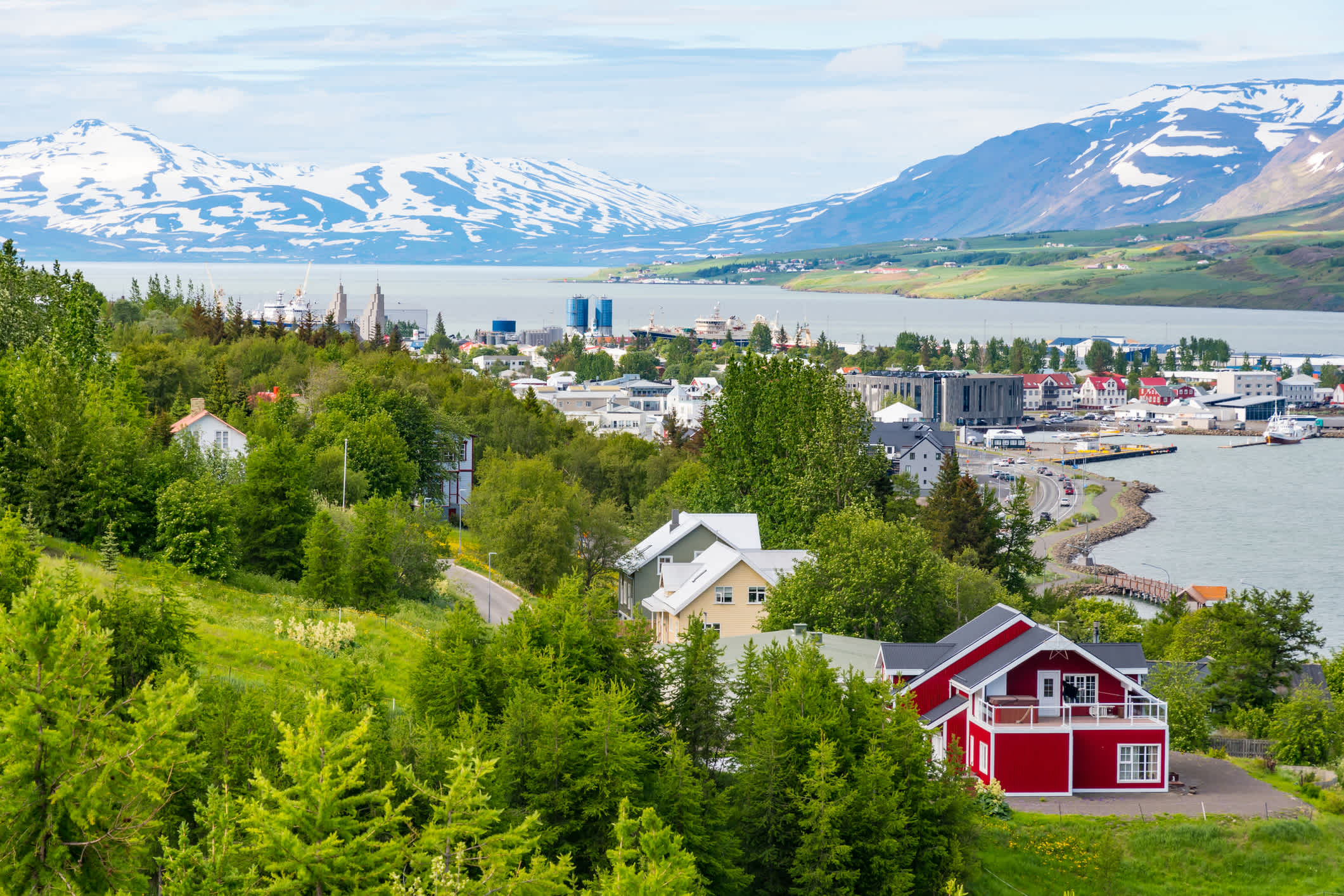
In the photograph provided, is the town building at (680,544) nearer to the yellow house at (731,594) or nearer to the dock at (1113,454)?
the yellow house at (731,594)

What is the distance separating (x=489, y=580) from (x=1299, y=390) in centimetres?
15635

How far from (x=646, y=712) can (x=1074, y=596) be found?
32.0 meters

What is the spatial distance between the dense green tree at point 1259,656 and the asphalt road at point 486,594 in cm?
1693

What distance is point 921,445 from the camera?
94.4m

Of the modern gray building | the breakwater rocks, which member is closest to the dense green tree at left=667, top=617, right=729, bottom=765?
the breakwater rocks

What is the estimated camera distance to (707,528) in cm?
4206

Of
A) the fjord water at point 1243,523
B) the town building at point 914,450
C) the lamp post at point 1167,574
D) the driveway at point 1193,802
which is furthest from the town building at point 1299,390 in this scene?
the driveway at point 1193,802

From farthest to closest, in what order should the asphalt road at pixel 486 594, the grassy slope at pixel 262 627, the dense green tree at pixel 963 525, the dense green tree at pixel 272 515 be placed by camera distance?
the dense green tree at pixel 963 525, the asphalt road at pixel 486 594, the dense green tree at pixel 272 515, the grassy slope at pixel 262 627

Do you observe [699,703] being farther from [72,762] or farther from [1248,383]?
[1248,383]

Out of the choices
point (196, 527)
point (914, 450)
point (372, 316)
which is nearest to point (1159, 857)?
point (196, 527)

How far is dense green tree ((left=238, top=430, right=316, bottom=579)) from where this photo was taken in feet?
111

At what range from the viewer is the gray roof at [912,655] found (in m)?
26.2

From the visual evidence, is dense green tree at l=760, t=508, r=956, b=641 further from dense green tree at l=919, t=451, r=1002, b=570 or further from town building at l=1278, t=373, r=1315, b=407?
town building at l=1278, t=373, r=1315, b=407

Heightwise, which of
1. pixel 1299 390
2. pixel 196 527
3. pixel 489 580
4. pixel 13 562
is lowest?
pixel 1299 390
